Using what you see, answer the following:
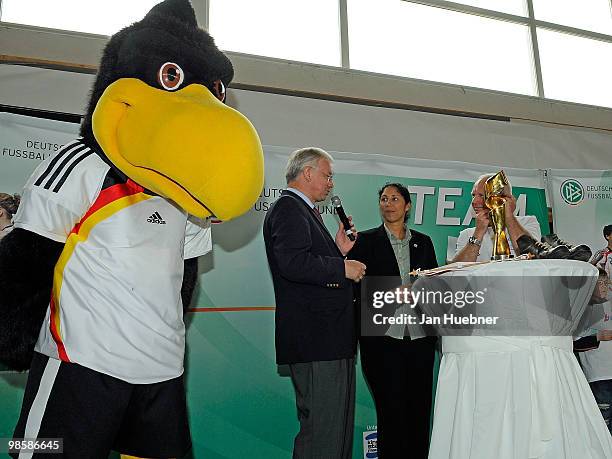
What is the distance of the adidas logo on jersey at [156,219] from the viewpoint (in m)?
1.20

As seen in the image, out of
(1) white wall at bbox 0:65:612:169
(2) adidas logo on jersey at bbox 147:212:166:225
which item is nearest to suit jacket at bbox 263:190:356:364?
(2) adidas logo on jersey at bbox 147:212:166:225

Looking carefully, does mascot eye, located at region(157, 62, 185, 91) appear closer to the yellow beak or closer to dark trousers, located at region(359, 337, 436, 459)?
the yellow beak

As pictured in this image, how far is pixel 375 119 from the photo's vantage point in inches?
117

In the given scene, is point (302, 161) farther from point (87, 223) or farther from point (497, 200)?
point (87, 223)

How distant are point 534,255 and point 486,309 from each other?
0.72 ft

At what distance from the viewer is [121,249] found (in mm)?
1146

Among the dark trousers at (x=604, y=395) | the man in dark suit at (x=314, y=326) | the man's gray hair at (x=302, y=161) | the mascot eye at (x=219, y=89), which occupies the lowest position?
the dark trousers at (x=604, y=395)

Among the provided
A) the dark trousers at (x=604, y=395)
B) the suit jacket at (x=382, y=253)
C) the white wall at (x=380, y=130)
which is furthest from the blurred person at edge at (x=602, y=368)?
the white wall at (x=380, y=130)

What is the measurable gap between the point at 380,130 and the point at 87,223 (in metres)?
2.08

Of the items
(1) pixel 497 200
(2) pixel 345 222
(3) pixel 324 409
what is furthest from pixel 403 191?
(3) pixel 324 409

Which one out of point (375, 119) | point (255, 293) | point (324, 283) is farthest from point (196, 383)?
point (375, 119)

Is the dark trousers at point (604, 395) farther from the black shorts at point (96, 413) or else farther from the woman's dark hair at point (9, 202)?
the woman's dark hair at point (9, 202)

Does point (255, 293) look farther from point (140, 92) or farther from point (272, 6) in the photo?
point (272, 6)

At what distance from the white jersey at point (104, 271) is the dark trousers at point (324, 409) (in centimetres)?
65
